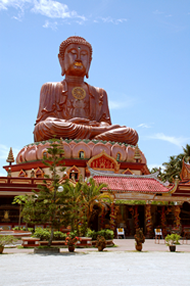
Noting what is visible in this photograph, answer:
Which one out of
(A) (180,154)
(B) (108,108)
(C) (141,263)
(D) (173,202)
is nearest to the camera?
(C) (141,263)

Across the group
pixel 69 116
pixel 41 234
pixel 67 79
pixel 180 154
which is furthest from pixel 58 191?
pixel 180 154

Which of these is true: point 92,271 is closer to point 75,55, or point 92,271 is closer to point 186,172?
point 186,172

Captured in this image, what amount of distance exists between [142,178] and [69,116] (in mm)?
10993

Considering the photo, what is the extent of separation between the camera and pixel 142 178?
25.2 meters

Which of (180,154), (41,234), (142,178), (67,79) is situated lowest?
(41,234)

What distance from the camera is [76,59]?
33750 mm

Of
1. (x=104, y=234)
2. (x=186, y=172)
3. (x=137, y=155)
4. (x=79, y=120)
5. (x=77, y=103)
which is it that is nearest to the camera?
(x=104, y=234)

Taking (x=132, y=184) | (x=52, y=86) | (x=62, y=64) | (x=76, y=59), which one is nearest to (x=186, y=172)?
(x=132, y=184)

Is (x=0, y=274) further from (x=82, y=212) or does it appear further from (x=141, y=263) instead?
(x=82, y=212)

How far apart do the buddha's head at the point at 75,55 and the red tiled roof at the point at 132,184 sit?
13.8 meters

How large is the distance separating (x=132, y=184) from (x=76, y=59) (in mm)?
15200

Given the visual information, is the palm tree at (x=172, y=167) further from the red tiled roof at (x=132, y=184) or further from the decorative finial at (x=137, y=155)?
the red tiled roof at (x=132, y=184)

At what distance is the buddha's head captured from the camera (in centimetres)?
3388

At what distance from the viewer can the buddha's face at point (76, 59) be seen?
33844 millimetres
